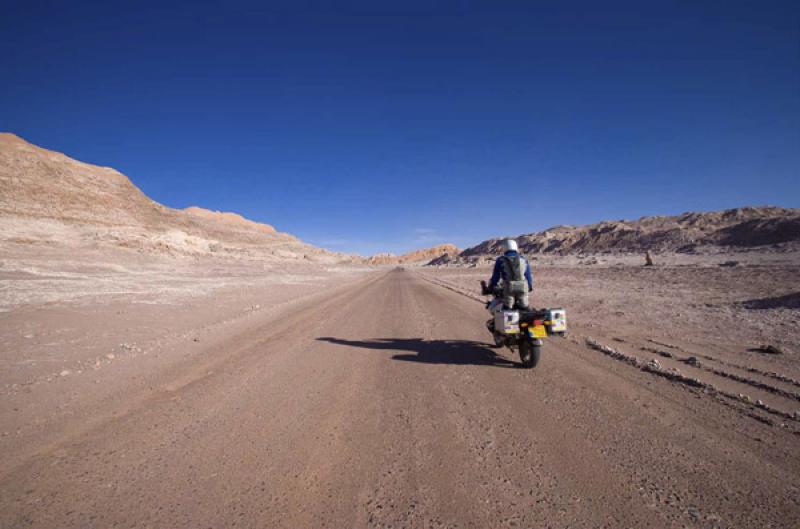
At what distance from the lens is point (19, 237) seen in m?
30.4

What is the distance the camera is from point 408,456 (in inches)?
131

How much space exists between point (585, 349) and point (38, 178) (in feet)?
227

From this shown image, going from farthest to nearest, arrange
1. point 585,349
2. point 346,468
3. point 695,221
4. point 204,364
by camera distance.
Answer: point 695,221 → point 585,349 → point 204,364 → point 346,468

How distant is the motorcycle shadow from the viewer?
665 cm

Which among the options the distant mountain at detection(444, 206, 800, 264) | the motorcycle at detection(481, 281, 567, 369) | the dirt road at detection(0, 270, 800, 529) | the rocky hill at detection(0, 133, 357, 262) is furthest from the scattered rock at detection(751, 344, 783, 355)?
the distant mountain at detection(444, 206, 800, 264)

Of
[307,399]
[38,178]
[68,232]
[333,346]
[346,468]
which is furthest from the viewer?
[38,178]

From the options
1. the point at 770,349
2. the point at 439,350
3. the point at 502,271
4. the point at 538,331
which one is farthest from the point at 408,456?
the point at 770,349

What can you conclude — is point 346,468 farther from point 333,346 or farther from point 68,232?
point 68,232

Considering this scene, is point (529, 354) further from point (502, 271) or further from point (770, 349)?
point (770, 349)

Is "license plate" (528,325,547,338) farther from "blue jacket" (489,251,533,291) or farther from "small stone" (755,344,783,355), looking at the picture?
"small stone" (755,344,783,355)

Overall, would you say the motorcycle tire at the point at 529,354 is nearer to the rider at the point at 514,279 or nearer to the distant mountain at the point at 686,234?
the rider at the point at 514,279

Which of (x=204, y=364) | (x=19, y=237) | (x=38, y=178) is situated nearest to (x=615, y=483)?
(x=204, y=364)

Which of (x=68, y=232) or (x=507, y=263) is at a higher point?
(x=68, y=232)

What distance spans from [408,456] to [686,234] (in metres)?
76.2
